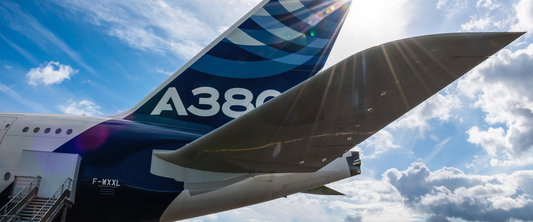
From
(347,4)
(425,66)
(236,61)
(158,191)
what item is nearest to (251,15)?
(236,61)

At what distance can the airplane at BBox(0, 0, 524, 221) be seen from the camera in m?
3.56

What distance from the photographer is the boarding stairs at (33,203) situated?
5121 mm

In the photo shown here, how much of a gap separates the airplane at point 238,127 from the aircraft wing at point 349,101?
0.01 m

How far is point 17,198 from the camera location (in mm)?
5359

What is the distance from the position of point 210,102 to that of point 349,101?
4.36 m

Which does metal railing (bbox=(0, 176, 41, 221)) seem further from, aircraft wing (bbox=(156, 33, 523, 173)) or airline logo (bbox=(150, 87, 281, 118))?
aircraft wing (bbox=(156, 33, 523, 173))

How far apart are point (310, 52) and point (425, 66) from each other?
16.6 ft

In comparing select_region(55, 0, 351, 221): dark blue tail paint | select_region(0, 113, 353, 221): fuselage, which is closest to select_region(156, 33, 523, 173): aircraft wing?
select_region(0, 113, 353, 221): fuselage

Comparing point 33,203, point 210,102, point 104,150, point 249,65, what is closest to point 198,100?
point 210,102

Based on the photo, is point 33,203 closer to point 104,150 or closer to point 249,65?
point 104,150

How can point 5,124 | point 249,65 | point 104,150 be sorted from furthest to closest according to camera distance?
point 249,65, point 5,124, point 104,150

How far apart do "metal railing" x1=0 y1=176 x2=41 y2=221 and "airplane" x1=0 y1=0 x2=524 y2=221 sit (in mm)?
25

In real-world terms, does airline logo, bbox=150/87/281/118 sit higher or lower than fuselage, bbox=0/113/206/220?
higher

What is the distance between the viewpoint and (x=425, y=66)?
3.49 meters
